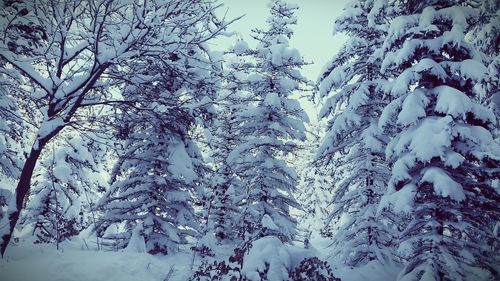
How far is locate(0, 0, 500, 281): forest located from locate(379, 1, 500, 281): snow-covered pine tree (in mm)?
40

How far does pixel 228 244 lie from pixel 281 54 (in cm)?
950

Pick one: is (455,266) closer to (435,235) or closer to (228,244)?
(435,235)

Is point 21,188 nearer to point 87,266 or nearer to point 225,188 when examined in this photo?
point 87,266

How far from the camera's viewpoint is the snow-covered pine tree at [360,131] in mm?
11242

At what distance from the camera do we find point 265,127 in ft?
47.8

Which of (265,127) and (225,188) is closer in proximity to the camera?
(265,127)

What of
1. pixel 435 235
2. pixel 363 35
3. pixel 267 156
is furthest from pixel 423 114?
pixel 267 156

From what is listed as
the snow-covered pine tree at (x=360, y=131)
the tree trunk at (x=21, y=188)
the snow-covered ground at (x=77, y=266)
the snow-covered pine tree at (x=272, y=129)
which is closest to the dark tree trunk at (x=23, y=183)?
the tree trunk at (x=21, y=188)

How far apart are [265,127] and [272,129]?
20.8 inches

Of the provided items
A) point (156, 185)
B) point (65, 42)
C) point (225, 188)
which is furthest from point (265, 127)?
point (65, 42)

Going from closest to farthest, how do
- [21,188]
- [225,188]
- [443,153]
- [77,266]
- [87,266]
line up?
1. [21,188]
2. [77,266]
3. [87,266]
4. [443,153]
5. [225,188]

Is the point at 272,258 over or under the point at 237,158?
under

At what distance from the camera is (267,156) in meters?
14.3

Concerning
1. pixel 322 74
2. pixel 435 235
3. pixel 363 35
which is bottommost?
pixel 435 235
